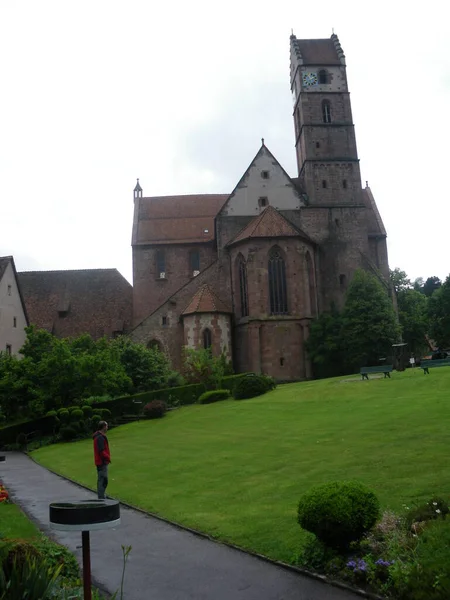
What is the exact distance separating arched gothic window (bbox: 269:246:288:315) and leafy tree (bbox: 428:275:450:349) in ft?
81.4

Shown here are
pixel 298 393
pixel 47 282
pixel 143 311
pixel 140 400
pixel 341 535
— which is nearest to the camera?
pixel 341 535

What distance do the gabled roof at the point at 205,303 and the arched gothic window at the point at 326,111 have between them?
64.9 ft

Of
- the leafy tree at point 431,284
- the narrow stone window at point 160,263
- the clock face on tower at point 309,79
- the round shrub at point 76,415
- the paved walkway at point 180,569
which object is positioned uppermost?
the clock face on tower at point 309,79

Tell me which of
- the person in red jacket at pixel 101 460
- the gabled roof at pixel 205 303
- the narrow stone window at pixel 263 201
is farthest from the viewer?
the narrow stone window at pixel 263 201

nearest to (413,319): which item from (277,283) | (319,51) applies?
(277,283)

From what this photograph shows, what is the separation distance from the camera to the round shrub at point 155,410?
3706cm

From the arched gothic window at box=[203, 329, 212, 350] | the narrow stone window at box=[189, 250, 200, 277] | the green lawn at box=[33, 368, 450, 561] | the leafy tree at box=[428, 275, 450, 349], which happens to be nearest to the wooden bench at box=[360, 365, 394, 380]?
the green lawn at box=[33, 368, 450, 561]

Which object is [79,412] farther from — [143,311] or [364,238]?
[364,238]

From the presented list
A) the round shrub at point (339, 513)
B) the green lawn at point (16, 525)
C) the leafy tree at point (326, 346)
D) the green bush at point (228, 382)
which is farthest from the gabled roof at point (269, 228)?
the round shrub at point (339, 513)

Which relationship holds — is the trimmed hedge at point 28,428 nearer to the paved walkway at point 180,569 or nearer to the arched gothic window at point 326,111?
the paved walkway at point 180,569

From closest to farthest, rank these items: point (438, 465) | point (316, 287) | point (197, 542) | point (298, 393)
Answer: point (197, 542) → point (438, 465) → point (298, 393) → point (316, 287)

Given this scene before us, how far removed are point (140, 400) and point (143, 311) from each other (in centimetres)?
1810

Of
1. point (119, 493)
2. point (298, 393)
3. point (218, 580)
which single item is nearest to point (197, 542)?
point (218, 580)

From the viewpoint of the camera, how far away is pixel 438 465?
13.2 metres
